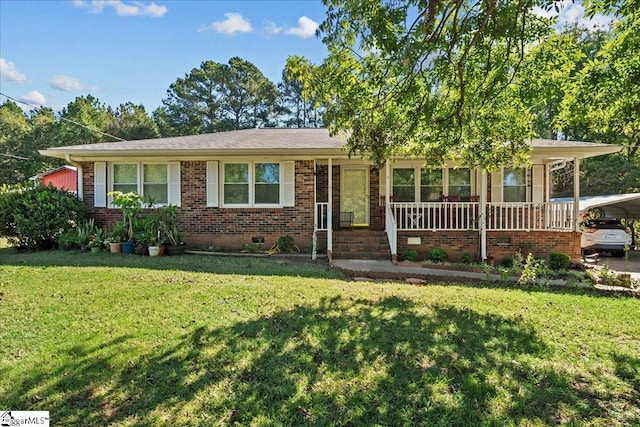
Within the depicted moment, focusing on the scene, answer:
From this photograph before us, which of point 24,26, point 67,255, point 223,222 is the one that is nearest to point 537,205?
point 223,222

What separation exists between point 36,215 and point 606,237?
706 inches

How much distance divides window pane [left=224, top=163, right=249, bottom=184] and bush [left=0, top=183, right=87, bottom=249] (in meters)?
4.29

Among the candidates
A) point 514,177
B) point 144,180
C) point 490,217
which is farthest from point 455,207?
point 144,180

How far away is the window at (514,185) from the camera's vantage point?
11633 millimetres

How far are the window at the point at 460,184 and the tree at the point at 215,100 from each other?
30.4 metres

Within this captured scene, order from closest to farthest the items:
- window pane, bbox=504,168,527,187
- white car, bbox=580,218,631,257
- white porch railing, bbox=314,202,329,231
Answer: white porch railing, bbox=314,202,329,231 < window pane, bbox=504,168,527,187 < white car, bbox=580,218,631,257

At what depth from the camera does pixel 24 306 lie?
504cm

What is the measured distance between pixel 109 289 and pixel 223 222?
5.18 meters

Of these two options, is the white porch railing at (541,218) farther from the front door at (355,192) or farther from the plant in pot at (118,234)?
the plant in pot at (118,234)

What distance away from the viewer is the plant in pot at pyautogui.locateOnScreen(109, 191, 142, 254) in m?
9.75

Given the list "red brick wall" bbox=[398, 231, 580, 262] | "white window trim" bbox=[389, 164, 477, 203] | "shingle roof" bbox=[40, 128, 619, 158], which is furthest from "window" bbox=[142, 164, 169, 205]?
"red brick wall" bbox=[398, 231, 580, 262]

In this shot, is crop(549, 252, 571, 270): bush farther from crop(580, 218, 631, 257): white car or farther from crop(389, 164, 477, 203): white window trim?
crop(580, 218, 631, 257): white car

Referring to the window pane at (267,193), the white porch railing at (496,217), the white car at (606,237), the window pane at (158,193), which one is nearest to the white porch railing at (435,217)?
the white porch railing at (496,217)

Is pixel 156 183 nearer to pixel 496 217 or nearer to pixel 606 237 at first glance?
pixel 496 217
